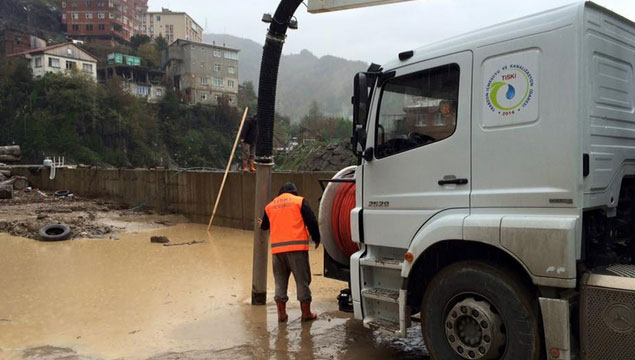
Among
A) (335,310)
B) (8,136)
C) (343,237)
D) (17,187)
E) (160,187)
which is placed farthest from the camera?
(8,136)

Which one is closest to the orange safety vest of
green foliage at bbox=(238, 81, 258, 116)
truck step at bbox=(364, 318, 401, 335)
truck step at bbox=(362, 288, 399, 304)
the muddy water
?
the muddy water

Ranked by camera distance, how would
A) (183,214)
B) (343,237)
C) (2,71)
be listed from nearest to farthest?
(343,237)
(183,214)
(2,71)

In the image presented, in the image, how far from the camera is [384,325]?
4.45 metres

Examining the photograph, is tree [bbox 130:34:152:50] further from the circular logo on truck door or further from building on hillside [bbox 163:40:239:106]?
the circular logo on truck door

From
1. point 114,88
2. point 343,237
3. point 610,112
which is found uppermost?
point 114,88

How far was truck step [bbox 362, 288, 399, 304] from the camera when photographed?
14.4ft

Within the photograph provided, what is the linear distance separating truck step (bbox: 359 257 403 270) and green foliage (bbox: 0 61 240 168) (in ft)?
197

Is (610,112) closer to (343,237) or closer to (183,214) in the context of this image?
(343,237)

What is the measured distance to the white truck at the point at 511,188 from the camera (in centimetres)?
339

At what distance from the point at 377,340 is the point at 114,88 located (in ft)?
251

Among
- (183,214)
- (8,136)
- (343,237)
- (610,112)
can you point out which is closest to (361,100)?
(343,237)

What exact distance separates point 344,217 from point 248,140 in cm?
862

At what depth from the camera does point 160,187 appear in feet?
58.2

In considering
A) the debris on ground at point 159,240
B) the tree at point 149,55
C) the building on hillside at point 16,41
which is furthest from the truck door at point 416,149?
the tree at point 149,55
